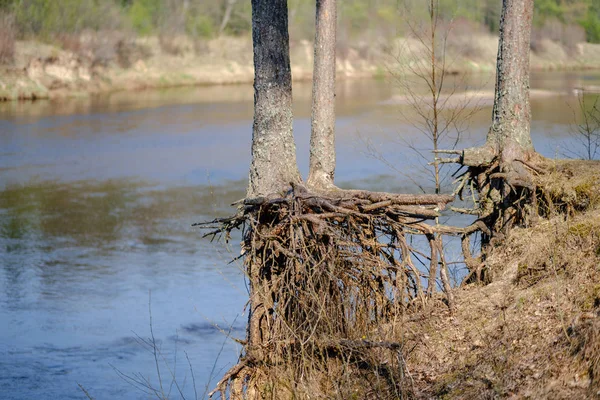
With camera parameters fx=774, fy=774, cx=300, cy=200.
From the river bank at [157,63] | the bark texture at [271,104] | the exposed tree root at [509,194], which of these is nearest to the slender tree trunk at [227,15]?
the river bank at [157,63]

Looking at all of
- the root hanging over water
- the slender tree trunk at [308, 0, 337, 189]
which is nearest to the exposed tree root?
the root hanging over water

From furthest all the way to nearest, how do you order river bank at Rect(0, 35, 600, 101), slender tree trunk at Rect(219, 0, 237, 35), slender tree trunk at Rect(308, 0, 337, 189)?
slender tree trunk at Rect(219, 0, 237, 35)
river bank at Rect(0, 35, 600, 101)
slender tree trunk at Rect(308, 0, 337, 189)

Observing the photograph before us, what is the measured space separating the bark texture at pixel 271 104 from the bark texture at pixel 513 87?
246 cm

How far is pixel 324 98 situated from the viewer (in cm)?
927

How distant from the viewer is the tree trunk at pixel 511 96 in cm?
→ 824

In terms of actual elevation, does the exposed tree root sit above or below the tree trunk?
below

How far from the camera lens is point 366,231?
21.8 ft

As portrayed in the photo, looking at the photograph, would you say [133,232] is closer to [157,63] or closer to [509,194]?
[509,194]

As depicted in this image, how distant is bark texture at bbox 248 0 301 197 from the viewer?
7.16 metres

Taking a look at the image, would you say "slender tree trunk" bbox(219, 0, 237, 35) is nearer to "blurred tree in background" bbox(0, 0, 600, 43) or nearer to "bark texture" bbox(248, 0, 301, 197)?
"blurred tree in background" bbox(0, 0, 600, 43)

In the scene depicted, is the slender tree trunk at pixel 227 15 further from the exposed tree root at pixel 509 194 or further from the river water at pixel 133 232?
the exposed tree root at pixel 509 194

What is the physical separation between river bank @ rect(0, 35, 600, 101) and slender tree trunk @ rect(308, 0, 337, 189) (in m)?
23.1

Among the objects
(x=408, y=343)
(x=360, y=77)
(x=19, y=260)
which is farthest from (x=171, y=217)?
(x=360, y=77)

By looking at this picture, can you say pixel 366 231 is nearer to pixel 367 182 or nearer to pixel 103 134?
pixel 367 182
